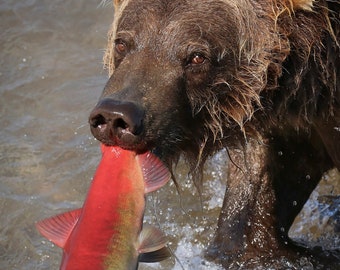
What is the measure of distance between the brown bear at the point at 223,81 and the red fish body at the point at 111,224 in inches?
10.6

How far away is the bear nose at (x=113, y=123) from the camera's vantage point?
3375mm

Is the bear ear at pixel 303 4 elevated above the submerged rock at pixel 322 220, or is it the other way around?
the bear ear at pixel 303 4

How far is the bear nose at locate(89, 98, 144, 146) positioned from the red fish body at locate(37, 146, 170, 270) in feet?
0.56

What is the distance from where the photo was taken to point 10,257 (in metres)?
A: 5.14

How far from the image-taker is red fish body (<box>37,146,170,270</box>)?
109 inches

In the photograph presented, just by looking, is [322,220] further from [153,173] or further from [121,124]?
[153,173]

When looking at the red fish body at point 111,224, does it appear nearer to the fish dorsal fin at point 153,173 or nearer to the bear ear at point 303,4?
the fish dorsal fin at point 153,173

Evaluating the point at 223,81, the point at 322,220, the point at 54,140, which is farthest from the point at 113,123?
the point at 54,140

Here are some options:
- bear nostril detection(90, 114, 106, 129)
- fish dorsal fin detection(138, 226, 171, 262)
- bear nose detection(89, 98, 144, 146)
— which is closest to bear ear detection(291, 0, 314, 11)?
bear nose detection(89, 98, 144, 146)

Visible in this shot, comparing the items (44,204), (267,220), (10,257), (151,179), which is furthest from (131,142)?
(44,204)

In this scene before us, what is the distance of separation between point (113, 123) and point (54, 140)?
10.2 feet

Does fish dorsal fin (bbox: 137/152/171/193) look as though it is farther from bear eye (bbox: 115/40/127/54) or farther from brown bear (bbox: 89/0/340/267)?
bear eye (bbox: 115/40/127/54)

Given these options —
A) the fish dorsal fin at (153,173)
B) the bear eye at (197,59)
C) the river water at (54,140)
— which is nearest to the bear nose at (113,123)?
the fish dorsal fin at (153,173)

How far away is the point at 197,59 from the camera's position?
395cm
